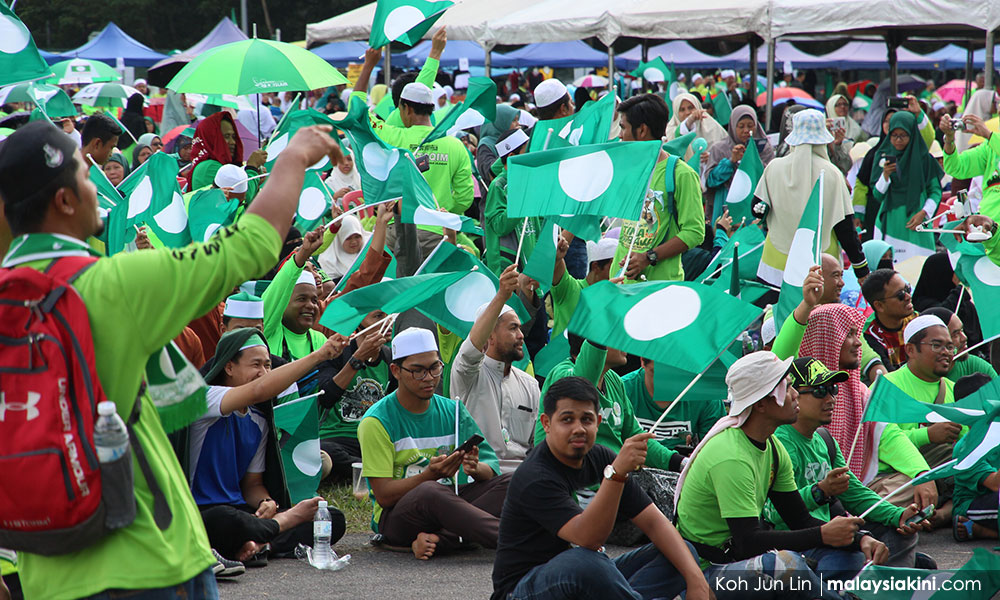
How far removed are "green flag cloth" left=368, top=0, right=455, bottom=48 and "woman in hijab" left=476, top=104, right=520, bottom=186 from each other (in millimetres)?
1073

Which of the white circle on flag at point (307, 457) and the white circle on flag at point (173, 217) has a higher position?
the white circle on flag at point (173, 217)

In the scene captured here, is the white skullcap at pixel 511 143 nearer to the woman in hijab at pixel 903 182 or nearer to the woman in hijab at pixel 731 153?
the woman in hijab at pixel 731 153

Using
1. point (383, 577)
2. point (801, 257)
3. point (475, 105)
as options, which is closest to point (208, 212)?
point (475, 105)

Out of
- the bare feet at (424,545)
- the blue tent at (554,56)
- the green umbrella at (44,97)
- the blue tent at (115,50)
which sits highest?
the green umbrella at (44,97)

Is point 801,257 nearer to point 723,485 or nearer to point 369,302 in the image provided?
point 723,485

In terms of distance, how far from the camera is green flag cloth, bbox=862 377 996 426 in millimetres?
4691

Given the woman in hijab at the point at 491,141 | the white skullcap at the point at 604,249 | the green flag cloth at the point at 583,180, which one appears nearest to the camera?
the green flag cloth at the point at 583,180

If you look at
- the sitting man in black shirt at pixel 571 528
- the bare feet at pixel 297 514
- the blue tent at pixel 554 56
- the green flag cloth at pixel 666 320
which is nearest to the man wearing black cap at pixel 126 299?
the sitting man in black shirt at pixel 571 528

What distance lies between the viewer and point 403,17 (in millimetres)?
7551

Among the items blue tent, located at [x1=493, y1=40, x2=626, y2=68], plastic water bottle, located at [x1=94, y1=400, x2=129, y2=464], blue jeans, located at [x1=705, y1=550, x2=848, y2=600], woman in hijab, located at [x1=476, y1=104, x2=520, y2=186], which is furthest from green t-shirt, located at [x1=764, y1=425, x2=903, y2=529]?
blue tent, located at [x1=493, y1=40, x2=626, y2=68]

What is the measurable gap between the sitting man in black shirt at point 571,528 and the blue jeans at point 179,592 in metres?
1.68

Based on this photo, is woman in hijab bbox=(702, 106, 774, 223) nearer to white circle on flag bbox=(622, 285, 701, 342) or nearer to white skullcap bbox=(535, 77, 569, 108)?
white skullcap bbox=(535, 77, 569, 108)

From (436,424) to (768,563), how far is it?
1931 millimetres

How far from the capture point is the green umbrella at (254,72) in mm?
8172
